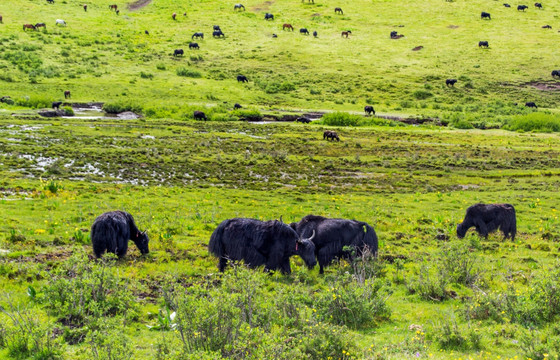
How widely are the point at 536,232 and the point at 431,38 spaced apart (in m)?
90.1

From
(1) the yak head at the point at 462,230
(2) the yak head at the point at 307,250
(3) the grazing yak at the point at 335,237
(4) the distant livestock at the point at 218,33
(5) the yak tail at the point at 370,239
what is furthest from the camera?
(4) the distant livestock at the point at 218,33

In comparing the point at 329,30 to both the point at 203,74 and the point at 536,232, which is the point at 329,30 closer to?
the point at 203,74

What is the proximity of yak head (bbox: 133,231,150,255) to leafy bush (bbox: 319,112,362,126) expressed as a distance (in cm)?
4450

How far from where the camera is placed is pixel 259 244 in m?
12.9

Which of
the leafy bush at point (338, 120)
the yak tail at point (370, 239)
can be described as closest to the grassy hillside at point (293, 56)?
the leafy bush at point (338, 120)

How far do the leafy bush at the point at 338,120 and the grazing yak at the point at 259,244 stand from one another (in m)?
45.2

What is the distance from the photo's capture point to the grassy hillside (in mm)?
67688

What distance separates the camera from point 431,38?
10231 centimetres

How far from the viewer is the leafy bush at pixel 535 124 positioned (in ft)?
195

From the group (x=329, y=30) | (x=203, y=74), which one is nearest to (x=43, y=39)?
(x=203, y=74)

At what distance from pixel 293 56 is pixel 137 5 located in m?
47.8

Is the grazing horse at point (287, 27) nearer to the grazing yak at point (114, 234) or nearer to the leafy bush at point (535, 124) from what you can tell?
the leafy bush at point (535, 124)

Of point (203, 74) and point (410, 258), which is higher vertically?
point (203, 74)

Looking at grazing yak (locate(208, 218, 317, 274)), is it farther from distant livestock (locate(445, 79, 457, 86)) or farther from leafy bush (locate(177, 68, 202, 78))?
distant livestock (locate(445, 79, 457, 86))
